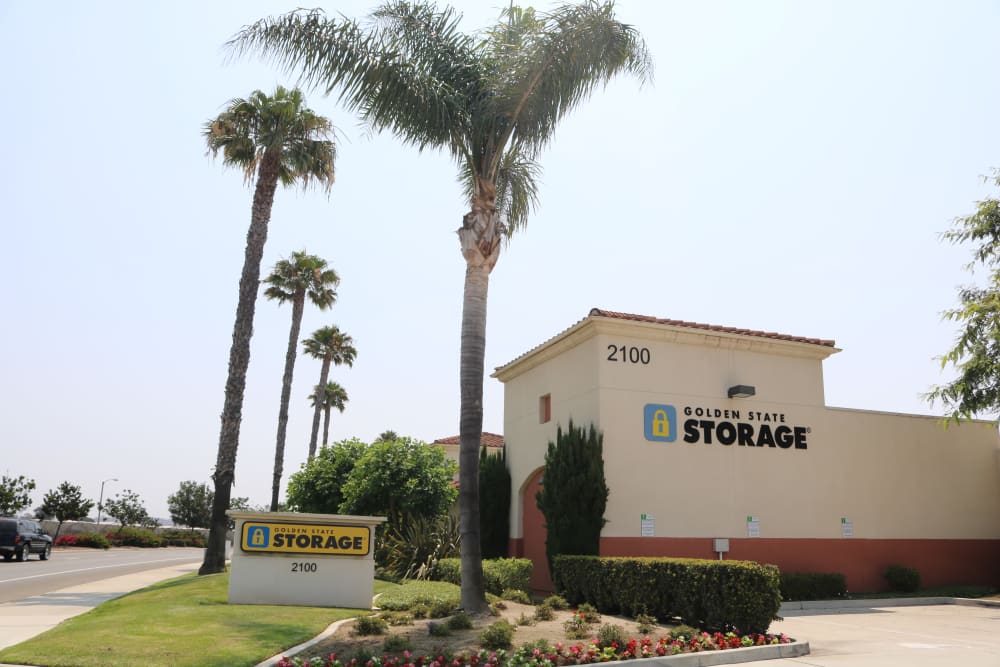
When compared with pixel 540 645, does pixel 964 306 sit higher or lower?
higher

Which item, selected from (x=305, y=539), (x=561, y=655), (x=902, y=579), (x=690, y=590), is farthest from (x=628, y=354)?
(x=561, y=655)

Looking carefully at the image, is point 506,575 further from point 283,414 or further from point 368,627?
point 283,414

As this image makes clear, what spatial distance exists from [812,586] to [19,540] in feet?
107

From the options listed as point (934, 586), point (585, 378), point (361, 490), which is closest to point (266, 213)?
point (361, 490)

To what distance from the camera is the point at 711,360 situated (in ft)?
67.1

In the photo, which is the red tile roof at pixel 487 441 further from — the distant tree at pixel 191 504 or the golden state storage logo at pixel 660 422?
the distant tree at pixel 191 504

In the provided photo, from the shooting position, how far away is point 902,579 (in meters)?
21.0

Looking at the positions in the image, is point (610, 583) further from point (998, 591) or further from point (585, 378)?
point (998, 591)

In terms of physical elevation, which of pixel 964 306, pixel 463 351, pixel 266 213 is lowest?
pixel 463 351

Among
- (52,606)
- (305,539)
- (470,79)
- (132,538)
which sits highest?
(470,79)

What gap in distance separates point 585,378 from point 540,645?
33.8 ft

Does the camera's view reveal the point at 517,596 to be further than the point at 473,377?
Yes

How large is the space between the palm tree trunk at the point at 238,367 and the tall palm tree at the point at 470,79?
10535 millimetres

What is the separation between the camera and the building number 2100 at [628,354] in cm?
1936
